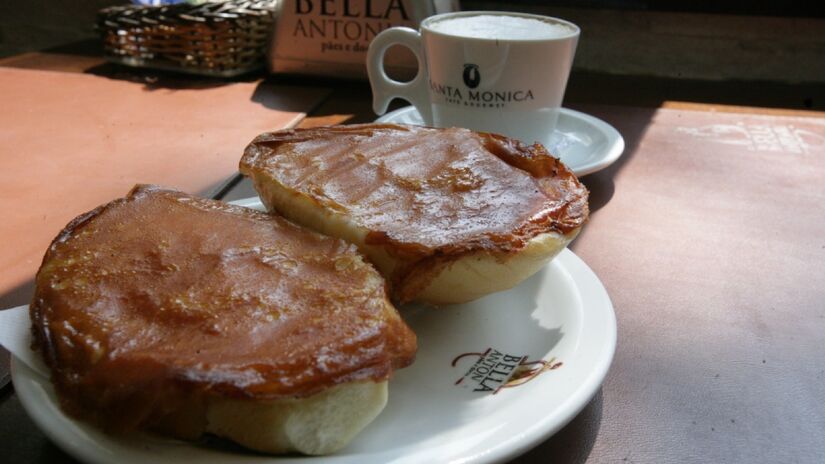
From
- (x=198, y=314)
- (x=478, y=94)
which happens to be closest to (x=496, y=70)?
(x=478, y=94)

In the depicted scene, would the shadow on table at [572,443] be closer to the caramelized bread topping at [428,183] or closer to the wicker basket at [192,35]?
the caramelized bread topping at [428,183]

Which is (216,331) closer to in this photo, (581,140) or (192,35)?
(581,140)

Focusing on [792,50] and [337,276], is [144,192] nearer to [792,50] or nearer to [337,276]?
[337,276]

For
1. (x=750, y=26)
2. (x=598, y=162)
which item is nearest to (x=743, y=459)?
(x=598, y=162)

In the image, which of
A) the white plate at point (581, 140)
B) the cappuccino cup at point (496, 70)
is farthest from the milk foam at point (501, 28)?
the white plate at point (581, 140)

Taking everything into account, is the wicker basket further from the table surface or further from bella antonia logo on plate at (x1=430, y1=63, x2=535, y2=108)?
bella antonia logo on plate at (x1=430, y1=63, x2=535, y2=108)
